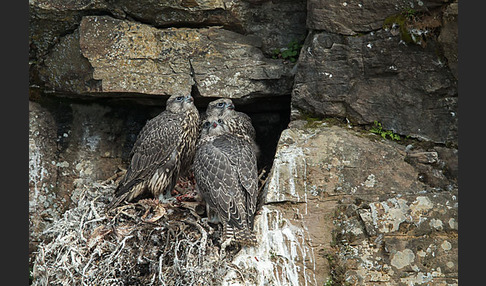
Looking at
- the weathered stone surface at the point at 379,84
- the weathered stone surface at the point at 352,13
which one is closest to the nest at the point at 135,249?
the weathered stone surface at the point at 379,84

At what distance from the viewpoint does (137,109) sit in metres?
8.50

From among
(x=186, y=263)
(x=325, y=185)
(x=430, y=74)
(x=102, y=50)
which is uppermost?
(x=102, y=50)

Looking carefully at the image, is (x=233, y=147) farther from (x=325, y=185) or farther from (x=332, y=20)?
(x=332, y=20)

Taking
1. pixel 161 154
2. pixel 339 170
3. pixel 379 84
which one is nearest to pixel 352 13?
pixel 379 84

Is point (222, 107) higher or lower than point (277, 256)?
higher

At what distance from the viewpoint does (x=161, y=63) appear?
25.3 ft

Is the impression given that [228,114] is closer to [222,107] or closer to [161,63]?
[222,107]

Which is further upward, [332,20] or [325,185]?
[332,20]

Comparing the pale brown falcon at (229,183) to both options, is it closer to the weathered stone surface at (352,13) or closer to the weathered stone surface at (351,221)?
the weathered stone surface at (351,221)

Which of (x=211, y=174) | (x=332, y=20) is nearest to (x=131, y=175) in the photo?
(x=211, y=174)

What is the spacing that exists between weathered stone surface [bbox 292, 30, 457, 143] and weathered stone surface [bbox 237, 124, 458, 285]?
0.33 m

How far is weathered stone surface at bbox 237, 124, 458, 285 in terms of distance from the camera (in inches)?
249

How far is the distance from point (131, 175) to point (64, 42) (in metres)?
1.74

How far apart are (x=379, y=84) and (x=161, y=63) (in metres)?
2.51
